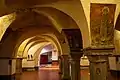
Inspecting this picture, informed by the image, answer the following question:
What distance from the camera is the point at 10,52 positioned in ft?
49.5

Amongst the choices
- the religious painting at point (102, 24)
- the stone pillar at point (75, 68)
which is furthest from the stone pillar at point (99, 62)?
the stone pillar at point (75, 68)

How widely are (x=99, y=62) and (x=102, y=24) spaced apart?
40.7 inches

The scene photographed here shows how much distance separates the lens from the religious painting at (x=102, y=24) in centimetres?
649

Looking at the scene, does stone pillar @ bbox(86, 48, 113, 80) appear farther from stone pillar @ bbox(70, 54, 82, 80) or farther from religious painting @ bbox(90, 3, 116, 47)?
stone pillar @ bbox(70, 54, 82, 80)

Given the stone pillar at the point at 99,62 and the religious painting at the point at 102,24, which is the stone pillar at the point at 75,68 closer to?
the stone pillar at the point at 99,62

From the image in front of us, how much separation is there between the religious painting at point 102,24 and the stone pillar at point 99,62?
17 cm

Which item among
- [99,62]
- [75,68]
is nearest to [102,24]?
[99,62]

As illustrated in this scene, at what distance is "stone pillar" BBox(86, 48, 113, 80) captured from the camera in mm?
6537

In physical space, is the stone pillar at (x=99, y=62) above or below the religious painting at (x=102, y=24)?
below

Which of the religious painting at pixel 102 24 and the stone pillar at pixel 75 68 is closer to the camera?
the religious painting at pixel 102 24

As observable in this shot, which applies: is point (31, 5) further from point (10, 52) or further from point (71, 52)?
point (10, 52)

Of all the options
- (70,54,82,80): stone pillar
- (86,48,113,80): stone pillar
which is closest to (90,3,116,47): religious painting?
(86,48,113,80): stone pillar

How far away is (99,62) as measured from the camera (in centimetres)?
657

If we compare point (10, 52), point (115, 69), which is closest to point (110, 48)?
point (115, 69)
